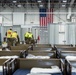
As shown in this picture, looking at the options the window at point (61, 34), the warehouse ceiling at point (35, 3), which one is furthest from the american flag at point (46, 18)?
the window at point (61, 34)

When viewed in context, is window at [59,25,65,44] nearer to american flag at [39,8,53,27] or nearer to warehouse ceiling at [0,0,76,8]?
american flag at [39,8,53,27]

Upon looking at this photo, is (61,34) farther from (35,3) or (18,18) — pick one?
(18,18)

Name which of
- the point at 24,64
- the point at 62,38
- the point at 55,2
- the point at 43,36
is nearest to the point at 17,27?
the point at 43,36

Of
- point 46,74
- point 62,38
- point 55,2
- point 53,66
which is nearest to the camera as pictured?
point 46,74

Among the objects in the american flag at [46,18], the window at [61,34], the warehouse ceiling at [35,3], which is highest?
the warehouse ceiling at [35,3]

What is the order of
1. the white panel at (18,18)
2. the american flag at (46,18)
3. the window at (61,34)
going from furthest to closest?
the white panel at (18,18) < the american flag at (46,18) < the window at (61,34)

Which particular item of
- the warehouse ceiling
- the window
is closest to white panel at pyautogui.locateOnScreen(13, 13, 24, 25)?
the warehouse ceiling

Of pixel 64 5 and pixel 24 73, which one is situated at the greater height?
pixel 64 5

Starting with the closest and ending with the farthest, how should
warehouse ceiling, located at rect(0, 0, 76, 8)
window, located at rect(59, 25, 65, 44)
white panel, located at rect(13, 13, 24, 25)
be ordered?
window, located at rect(59, 25, 65, 44) < warehouse ceiling, located at rect(0, 0, 76, 8) < white panel, located at rect(13, 13, 24, 25)

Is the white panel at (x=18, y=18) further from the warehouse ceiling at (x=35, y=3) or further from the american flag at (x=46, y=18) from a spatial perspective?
the american flag at (x=46, y=18)

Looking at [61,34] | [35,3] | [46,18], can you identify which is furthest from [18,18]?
[61,34]

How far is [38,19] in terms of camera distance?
22.7 m

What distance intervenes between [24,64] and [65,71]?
2.90 feet

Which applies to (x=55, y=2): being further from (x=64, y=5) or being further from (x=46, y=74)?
(x=46, y=74)
